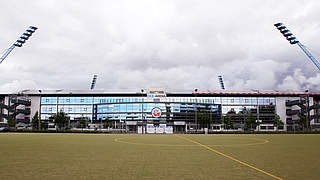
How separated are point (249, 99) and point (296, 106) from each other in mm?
18953

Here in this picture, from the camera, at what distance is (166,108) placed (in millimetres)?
103875

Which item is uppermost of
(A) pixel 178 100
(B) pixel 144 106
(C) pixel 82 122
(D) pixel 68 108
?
(A) pixel 178 100

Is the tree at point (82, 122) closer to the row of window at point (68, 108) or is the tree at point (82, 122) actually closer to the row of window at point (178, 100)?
the row of window at point (68, 108)

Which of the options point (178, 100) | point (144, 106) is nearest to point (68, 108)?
point (144, 106)

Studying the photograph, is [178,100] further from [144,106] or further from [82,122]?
[82,122]

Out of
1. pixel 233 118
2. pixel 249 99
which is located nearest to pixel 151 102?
pixel 233 118

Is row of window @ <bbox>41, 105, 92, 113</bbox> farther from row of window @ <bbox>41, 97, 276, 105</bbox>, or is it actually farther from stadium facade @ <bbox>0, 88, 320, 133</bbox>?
row of window @ <bbox>41, 97, 276, 105</bbox>

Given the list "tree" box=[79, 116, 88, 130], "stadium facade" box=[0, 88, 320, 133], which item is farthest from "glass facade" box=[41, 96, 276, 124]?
"tree" box=[79, 116, 88, 130]

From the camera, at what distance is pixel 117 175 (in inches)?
365

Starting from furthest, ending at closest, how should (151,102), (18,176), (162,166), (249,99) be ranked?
1. (249,99)
2. (151,102)
3. (162,166)
4. (18,176)

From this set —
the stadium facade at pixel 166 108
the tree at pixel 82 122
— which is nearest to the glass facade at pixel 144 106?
the stadium facade at pixel 166 108

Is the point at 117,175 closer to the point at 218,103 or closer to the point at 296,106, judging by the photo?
the point at 218,103

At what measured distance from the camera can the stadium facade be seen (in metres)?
104

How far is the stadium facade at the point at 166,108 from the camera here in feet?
340
